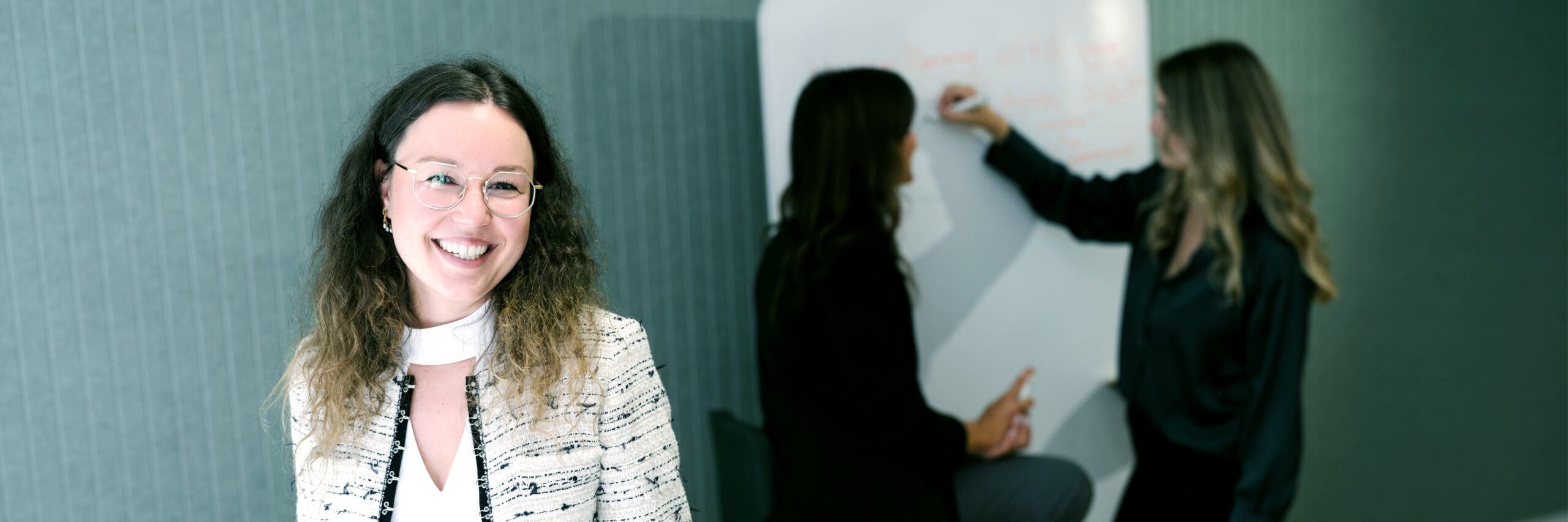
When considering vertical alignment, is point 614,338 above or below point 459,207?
below

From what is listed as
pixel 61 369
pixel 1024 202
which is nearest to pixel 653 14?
pixel 1024 202

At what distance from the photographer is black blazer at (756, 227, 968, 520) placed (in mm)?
1802

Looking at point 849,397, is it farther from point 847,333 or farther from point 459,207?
point 459,207

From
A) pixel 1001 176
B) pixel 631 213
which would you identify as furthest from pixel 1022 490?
pixel 631 213

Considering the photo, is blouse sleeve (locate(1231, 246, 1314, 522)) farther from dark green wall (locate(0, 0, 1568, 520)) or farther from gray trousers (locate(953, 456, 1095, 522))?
dark green wall (locate(0, 0, 1568, 520))

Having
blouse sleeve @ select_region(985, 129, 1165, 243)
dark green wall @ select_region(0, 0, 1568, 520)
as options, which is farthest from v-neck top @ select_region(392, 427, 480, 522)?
blouse sleeve @ select_region(985, 129, 1165, 243)

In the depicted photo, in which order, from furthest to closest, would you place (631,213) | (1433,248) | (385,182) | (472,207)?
(1433,248), (631,213), (385,182), (472,207)

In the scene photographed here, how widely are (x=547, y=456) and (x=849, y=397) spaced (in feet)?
2.73

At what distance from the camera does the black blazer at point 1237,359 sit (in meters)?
1.98

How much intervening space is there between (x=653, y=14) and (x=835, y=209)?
743mm

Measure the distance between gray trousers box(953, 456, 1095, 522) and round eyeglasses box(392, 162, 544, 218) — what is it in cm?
136

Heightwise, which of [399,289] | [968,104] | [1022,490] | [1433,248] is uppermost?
[968,104]

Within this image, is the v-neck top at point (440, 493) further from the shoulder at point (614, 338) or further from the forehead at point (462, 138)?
the forehead at point (462, 138)

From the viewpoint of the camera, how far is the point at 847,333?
70.8 inches
